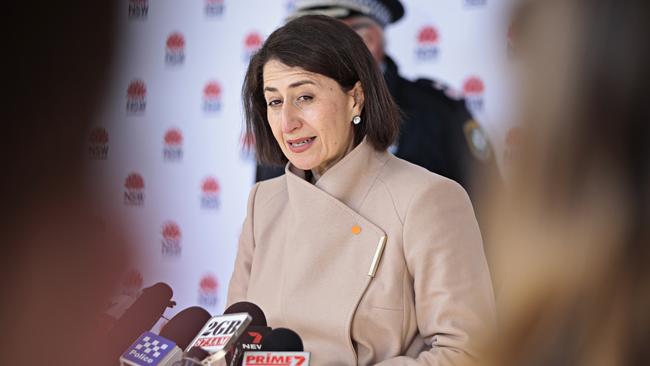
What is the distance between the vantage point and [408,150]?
289 centimetres

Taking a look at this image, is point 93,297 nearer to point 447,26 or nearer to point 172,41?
point 447,26

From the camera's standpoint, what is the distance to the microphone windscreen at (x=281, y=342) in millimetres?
1267

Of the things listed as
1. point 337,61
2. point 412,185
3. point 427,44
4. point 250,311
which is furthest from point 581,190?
point 427,44

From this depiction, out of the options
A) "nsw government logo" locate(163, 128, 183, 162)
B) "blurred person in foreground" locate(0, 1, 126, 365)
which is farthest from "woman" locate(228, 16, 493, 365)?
"nsw government logo" locate(163, 128, 183, 162)

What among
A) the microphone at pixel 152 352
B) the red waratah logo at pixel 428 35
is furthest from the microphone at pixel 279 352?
the red waratah logo at pixel 428 35

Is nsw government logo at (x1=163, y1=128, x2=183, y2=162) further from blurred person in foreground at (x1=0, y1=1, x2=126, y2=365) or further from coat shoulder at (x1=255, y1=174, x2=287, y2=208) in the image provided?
blurred person in foreground at (x1=0, y1=1, x2=126, y2=365)

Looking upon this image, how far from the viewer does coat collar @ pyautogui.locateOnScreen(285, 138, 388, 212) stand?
1661 mm

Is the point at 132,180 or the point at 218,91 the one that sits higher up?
the point at 132,180

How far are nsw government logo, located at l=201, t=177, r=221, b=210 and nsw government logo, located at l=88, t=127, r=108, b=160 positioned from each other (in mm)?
3463

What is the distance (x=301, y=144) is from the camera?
173 cm

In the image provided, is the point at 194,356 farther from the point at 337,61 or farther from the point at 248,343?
the point at 337,61

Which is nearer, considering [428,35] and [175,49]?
[428,35]

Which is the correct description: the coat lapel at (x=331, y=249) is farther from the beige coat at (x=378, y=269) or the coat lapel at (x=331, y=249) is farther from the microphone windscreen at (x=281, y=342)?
the microphone windscreen at (x=281, y=342)

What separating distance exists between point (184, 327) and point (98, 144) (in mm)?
923
